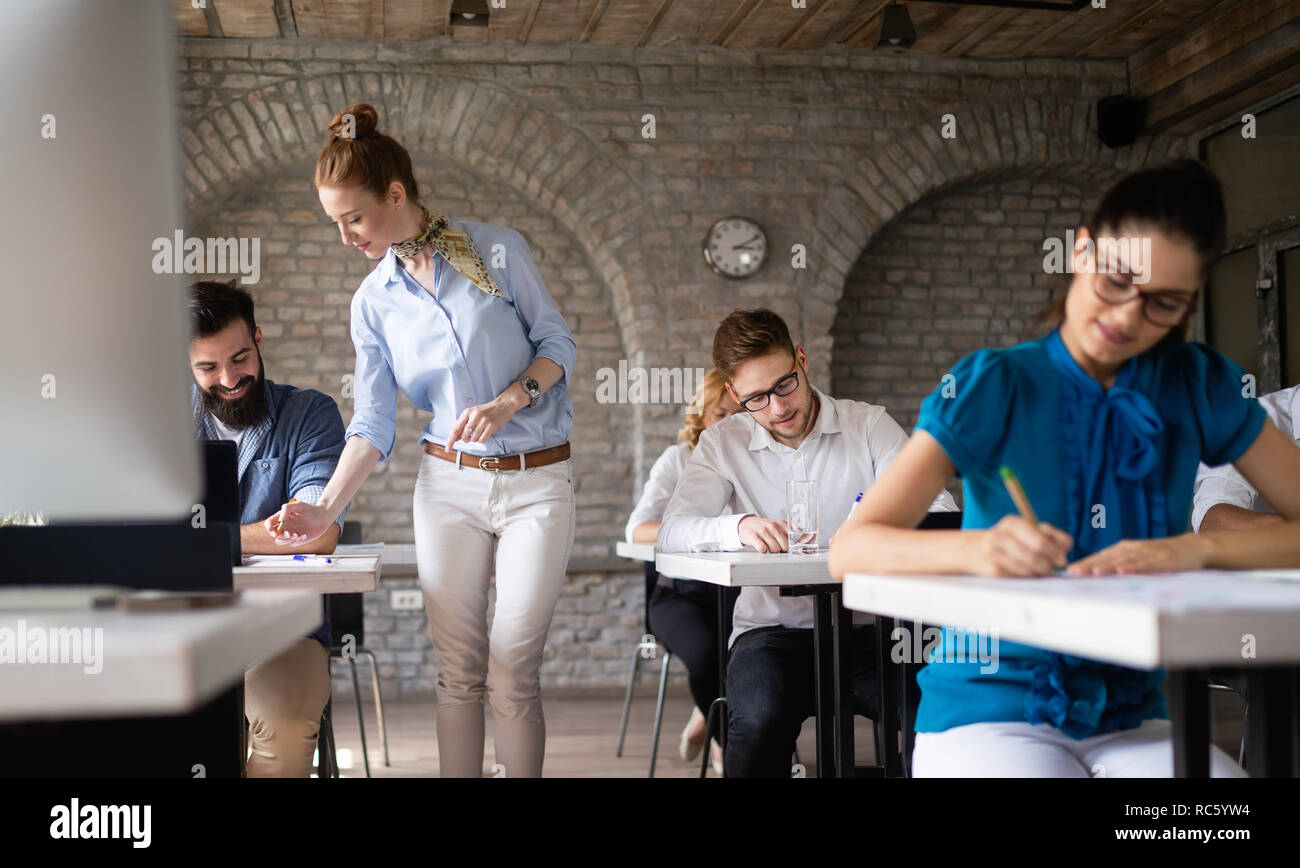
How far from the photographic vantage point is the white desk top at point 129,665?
77cm

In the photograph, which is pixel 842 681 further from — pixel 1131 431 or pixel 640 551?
pixel 640 551

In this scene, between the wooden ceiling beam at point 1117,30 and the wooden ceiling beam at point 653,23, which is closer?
the wooden ceiling beam at point 653,23

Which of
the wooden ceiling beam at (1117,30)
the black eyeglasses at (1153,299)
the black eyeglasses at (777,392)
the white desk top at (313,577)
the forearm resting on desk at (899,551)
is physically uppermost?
the wooden ceiling beam at (1117,30)

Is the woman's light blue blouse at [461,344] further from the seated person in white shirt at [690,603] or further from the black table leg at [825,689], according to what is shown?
the seated person in white shirt at [690,603]

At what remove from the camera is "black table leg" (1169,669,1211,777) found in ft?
3.63

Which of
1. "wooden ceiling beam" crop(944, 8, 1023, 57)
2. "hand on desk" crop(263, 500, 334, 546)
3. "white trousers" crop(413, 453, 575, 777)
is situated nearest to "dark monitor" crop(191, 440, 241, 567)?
"hand on desk" crop(263, 500, 334, 546)

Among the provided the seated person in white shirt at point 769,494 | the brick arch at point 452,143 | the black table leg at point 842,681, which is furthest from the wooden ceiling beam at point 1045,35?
the black table leg at point 842,681

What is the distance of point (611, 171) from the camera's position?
19.3 ft

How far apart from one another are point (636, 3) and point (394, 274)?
3.14 metres

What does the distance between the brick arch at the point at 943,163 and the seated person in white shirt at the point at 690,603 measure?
1.87 meters

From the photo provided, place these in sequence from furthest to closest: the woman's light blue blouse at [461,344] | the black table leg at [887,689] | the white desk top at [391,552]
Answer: the white desk top at [391,552] → the woman's light blue blouse at [461,344] → the black table leg at [887,689]

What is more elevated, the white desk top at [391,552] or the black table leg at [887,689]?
the white desk top at [391,552]
